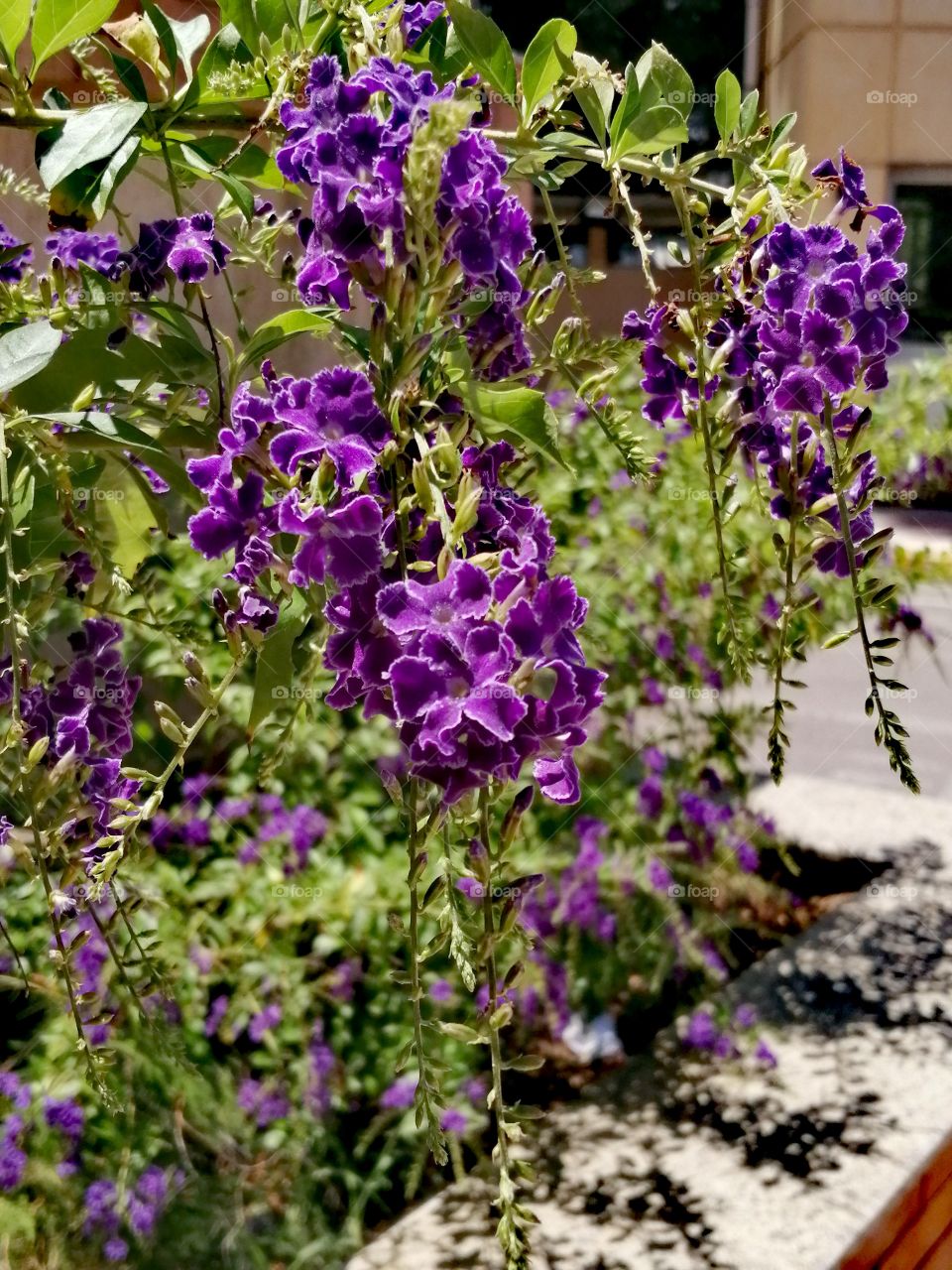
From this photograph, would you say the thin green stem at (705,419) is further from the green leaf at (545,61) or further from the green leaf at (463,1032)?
the green leaf at (463,1032)

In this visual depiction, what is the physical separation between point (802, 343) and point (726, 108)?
203 mm

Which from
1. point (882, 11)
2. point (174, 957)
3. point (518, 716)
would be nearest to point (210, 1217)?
point (174, 957)

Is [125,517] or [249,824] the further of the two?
[249,824]

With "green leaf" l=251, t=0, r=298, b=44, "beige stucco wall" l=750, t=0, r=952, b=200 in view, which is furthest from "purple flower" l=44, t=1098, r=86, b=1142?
"beige stucco wall" l=750, t=0, r=952, b=200

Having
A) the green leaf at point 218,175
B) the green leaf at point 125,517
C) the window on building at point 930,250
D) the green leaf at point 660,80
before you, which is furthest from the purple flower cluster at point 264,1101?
the window on building at point 930,250

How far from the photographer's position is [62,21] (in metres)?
0.67

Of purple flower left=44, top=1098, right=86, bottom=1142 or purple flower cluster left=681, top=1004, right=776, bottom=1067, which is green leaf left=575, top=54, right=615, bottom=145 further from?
purple flower cluster left=681, top=1004, right=776, bottom=1067

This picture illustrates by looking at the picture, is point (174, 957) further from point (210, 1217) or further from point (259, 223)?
point (259, 223)

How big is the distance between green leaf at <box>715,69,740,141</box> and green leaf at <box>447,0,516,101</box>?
124mm

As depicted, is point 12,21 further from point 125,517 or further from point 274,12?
point 125,517

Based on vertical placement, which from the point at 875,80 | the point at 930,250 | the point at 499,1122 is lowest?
the point at 930,250

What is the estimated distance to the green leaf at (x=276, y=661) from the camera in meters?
0.62

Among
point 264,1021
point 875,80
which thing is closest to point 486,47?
point 264,1021

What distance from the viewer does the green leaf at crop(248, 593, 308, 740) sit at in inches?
24.3
